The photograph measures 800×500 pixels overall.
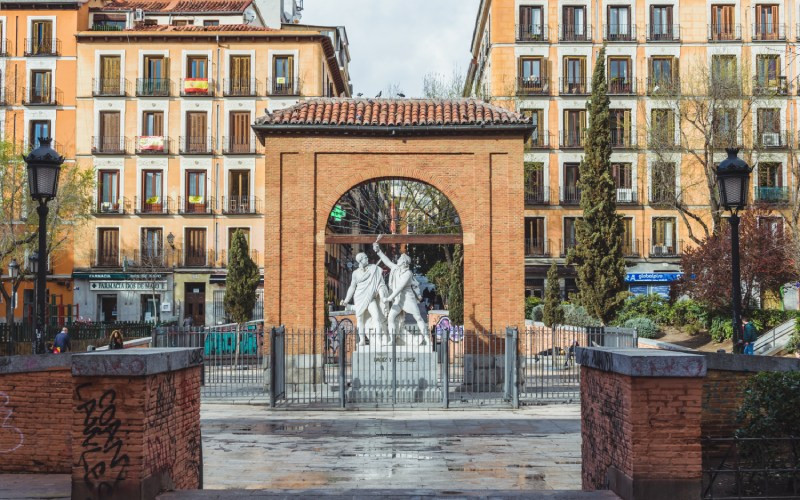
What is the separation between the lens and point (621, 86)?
154 feet

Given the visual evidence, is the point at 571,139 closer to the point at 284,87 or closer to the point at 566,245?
the point at 566,245

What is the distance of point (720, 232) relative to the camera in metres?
33.9

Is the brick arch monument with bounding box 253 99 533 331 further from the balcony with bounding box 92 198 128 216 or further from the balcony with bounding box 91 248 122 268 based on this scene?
the balcony with bounding box 91 248 122 268

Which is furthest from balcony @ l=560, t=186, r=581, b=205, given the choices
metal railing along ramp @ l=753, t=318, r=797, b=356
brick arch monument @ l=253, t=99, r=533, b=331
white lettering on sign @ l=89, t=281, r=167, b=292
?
brick arch monument @ l=253, t=99, r=533, b=331

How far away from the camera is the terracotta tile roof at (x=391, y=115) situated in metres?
20.2

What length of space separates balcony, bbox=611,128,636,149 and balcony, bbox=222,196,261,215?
1952 centimetres

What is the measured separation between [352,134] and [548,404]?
764 centimetres

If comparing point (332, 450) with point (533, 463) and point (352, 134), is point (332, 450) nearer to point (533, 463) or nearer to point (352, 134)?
point (533, 463)

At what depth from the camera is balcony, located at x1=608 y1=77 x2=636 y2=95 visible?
46688 mm

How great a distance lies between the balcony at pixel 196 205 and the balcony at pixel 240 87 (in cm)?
581

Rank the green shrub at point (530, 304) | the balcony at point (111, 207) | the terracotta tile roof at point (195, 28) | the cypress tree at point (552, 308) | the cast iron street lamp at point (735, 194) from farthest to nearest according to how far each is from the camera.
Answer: the terracotta tile roof at point (195, 28) < the balcony at point (111, 207) < the green shrub at point (530, 304) < the cypress tree at point (552, 308) < the cast iron street lamp at point (735, 194)

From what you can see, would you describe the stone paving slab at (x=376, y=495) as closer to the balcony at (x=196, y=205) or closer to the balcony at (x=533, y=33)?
the balcony at (x=196, y=205)

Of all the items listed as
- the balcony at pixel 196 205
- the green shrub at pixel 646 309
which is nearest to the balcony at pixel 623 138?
the green shrub at pixel 646 309

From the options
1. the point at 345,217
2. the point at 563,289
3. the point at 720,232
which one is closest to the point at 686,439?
the point at 345,217
